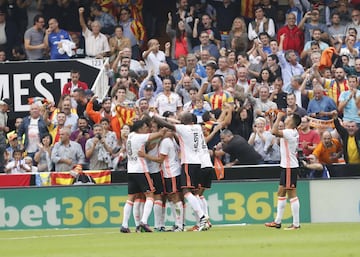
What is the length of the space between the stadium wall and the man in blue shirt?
4.96 metres

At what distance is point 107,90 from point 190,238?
996cm

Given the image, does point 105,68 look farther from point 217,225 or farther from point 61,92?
point 217,225

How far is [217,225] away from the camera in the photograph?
24.1 m

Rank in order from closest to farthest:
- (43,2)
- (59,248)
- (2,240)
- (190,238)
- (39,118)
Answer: (59,248)
(190,238)
(2,240)
(39,118)
(43,2)

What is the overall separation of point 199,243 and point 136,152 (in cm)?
418

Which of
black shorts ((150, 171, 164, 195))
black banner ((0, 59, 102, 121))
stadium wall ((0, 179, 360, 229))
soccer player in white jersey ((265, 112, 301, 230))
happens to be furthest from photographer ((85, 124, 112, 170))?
soccer player in white jersey ((265, 112, 301, 230))

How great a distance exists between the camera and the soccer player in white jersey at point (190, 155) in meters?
20.7

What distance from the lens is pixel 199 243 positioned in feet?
56.9

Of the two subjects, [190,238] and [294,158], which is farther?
[294,158]

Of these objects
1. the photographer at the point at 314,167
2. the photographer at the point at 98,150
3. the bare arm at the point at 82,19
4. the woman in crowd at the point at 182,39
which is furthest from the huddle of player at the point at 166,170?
the bare arm at the point at 82,19

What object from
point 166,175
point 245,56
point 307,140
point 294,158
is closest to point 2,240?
point 166,175

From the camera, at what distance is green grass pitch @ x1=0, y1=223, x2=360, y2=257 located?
1556 cm

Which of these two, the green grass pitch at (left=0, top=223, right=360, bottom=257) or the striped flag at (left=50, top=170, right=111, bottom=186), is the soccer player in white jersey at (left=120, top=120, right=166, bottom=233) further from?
the striped flag at (left=50, top=170, right=111, bottom=186)

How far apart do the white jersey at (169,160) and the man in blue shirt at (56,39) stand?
27.0 ft
